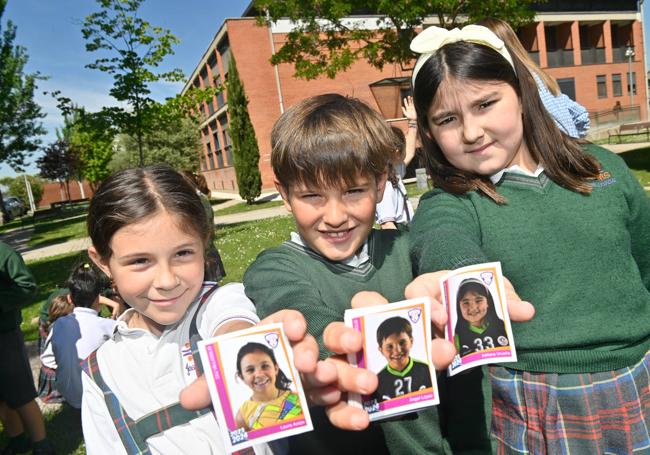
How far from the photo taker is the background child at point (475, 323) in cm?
115

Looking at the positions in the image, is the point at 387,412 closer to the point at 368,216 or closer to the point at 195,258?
the point at 368,216

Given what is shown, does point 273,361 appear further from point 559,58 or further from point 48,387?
point 559,58

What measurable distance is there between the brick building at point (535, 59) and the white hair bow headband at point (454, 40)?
78.6 feet

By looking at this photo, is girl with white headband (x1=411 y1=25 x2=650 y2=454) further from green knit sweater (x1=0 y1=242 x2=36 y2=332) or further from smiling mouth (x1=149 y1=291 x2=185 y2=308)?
green knit sweater (x1=0 y1=242 x2=36 y2=332)

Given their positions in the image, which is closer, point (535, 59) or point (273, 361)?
point (273, 361)

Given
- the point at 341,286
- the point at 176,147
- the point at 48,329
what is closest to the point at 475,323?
the point at 341,286

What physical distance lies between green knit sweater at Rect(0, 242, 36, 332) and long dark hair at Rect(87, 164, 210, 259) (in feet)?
6.88

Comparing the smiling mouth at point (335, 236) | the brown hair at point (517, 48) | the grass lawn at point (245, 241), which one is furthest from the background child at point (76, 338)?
the grass lawn at point (245, 241)

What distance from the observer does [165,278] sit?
1514 mm

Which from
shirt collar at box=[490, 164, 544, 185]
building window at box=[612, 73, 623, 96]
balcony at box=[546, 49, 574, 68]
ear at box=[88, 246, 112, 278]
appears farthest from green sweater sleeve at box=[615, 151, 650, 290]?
building window at box=[612, 73, 623, 96]

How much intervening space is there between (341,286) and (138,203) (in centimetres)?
80

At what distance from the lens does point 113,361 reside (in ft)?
5.24

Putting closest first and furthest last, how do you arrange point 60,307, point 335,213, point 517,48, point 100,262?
point 335,213 → point 100,262 → point 517,48 → point 60,307

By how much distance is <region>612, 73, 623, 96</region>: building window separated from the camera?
3472 cm
